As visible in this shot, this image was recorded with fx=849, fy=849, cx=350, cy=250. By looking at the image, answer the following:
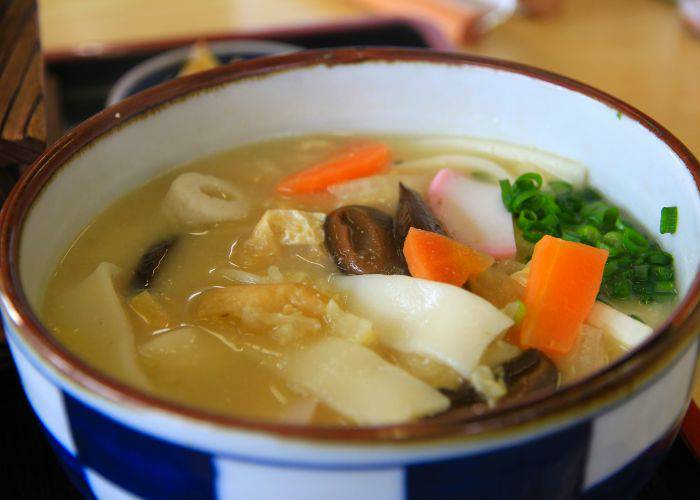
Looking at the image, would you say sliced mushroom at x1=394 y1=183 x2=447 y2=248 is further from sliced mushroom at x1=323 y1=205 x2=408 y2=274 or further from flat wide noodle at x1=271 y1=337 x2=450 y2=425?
flat wide noodle at x1=271 y1=337 x2=450 y2=425

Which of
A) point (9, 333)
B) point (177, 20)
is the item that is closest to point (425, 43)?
point (177, 20)

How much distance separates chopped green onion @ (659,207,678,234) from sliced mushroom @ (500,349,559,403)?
34cm

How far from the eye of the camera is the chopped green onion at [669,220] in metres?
1.37

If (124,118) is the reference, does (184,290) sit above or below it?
below

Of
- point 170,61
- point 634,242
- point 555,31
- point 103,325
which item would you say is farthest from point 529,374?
point 555,31

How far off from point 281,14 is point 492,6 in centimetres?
79

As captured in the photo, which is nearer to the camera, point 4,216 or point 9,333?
point 9,333

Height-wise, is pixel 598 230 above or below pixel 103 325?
above

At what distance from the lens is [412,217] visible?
1503 mm

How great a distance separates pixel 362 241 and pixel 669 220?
506mm

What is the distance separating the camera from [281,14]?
3.22m

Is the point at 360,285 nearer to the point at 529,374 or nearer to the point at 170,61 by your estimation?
the point at 529,374

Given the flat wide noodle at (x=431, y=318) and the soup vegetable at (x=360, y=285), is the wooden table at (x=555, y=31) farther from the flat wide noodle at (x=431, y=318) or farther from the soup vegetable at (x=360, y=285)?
the flat wide noodle at (x=431, y=318)

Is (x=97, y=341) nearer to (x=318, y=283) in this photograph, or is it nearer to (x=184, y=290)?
(x=184, y=290)
